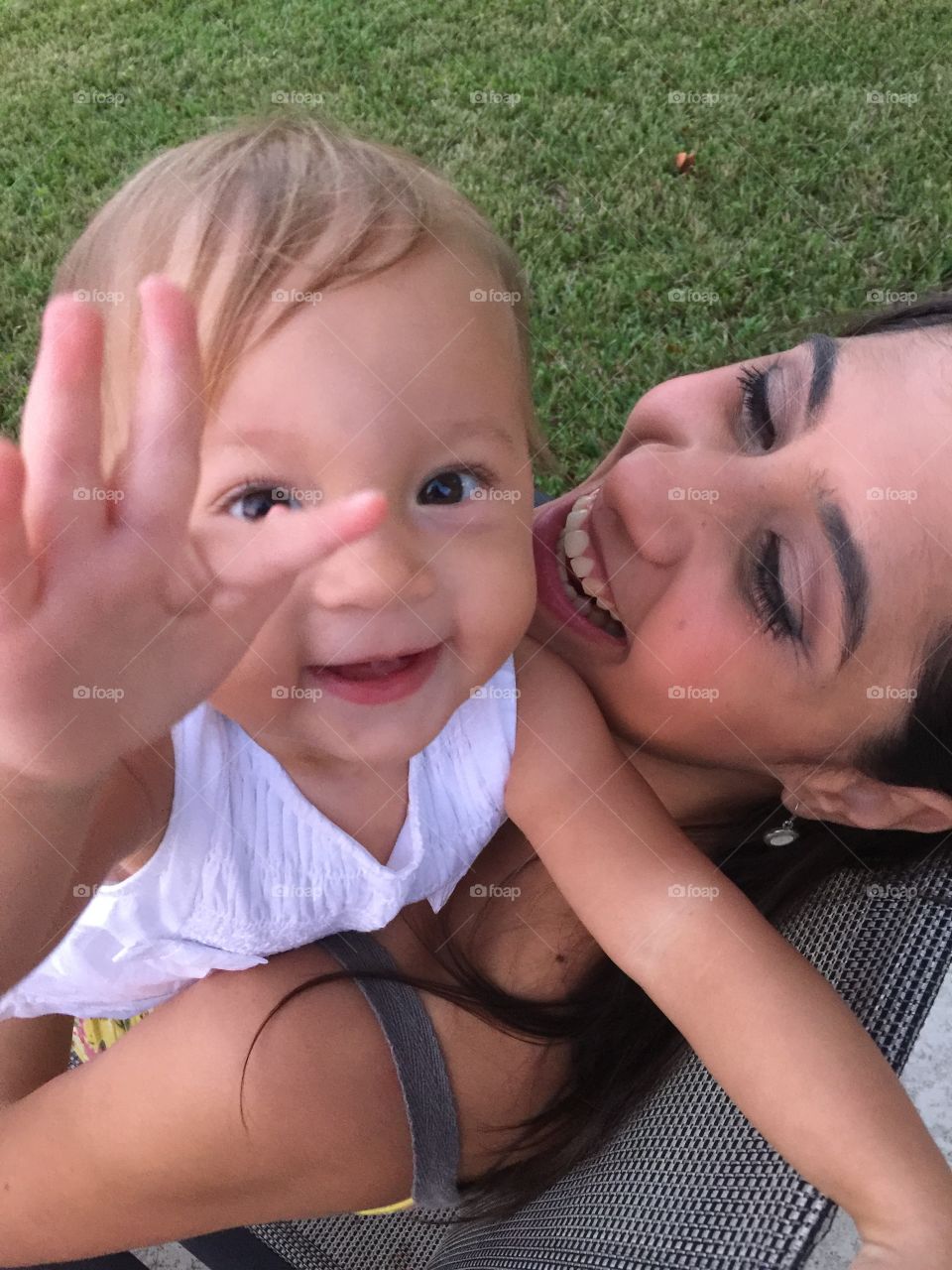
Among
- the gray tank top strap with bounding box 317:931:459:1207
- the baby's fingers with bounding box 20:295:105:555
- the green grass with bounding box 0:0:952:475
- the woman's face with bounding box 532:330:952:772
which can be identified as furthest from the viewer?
the green grass with bounding box 0:0:952:475

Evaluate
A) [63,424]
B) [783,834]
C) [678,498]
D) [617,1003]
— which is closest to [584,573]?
[678,498]

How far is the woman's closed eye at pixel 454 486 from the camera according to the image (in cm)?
111

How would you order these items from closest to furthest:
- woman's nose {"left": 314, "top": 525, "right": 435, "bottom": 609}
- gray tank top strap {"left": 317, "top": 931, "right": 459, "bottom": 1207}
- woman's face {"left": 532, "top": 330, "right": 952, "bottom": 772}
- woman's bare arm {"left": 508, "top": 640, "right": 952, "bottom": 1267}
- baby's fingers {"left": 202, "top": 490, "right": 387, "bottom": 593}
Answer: baby's fingers {"left": 202, "top": 490, "right": 387, "bottom": 593}
woman's nose {"left": 314, "top": 525, "right": 435, "bottom": 609}
woman's bare arm {"left": 508, "top": 640, "right": 952, "bottom": 1267}
woman's face {"left": 532, "top": 330, "right": 952, "bottom": 772}
gray tank top strap {"left": 317, "top": 931, "right": 459, "bottom": 1207}

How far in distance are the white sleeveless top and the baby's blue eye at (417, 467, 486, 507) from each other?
1.16ft

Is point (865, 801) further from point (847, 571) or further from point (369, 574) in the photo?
point (369, 574)

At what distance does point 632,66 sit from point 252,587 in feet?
11.7

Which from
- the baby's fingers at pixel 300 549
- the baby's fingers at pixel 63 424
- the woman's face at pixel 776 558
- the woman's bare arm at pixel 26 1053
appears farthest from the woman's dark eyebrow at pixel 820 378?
the woman's bare arm at pixel 26 1053

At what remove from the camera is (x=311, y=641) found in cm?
107

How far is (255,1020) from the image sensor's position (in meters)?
1.32

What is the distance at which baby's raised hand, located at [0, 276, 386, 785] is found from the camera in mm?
667

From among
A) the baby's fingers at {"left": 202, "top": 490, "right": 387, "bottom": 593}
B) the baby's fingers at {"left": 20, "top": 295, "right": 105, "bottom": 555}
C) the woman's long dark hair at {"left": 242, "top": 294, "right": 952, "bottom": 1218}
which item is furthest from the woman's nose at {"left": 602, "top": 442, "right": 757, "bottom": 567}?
the baby's fingers at {"left": 20, "top": 295, "right": 105, "bottom": 555}

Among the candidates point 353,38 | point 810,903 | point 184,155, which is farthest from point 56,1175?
point 353,38

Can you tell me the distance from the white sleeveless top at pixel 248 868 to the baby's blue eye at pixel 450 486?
1.16ft

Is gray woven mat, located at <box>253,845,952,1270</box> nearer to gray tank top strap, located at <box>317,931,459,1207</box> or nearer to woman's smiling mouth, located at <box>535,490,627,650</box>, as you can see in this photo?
gray tank top strap, located at <box>317,931,459,1207</box>
